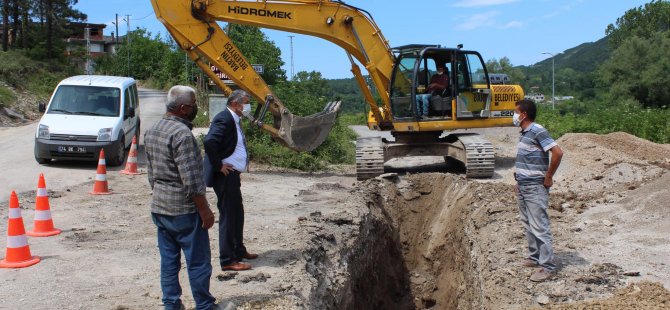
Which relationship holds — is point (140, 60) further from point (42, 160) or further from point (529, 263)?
point (529, 263)

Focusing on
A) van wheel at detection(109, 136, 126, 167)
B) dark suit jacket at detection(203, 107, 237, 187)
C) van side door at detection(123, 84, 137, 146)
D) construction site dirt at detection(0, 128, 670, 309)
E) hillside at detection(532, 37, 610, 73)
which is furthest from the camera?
hillside at detection(532, 37, 610, 73)

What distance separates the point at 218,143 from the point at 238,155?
297 mm

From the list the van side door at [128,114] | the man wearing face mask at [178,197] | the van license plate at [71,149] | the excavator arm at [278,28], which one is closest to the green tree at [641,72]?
the excavator arm at [278,28]

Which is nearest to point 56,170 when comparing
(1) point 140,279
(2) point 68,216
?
(2) point 68,216

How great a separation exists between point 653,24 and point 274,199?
261ft

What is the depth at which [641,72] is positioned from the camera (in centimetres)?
5175

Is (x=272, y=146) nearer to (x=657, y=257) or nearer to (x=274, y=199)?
(x=274, y=199)

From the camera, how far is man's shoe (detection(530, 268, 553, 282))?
6293 millimetres

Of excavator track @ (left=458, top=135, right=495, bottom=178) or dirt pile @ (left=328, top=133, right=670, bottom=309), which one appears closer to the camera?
dirt pile @ (left=328, top=133, right=670, bottom=309)

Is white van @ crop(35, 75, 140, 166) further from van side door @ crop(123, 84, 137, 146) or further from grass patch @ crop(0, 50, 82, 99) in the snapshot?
grass patch @ crop(0, 50, 82, 99)

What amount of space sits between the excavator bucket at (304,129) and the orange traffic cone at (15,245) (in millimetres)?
6371

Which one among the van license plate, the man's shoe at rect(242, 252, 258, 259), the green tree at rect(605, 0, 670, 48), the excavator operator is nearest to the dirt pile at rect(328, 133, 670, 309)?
the excavator operator

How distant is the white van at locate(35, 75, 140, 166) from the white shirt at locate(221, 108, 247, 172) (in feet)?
24.9

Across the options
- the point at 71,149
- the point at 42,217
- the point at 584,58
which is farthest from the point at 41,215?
the point at 584,58
